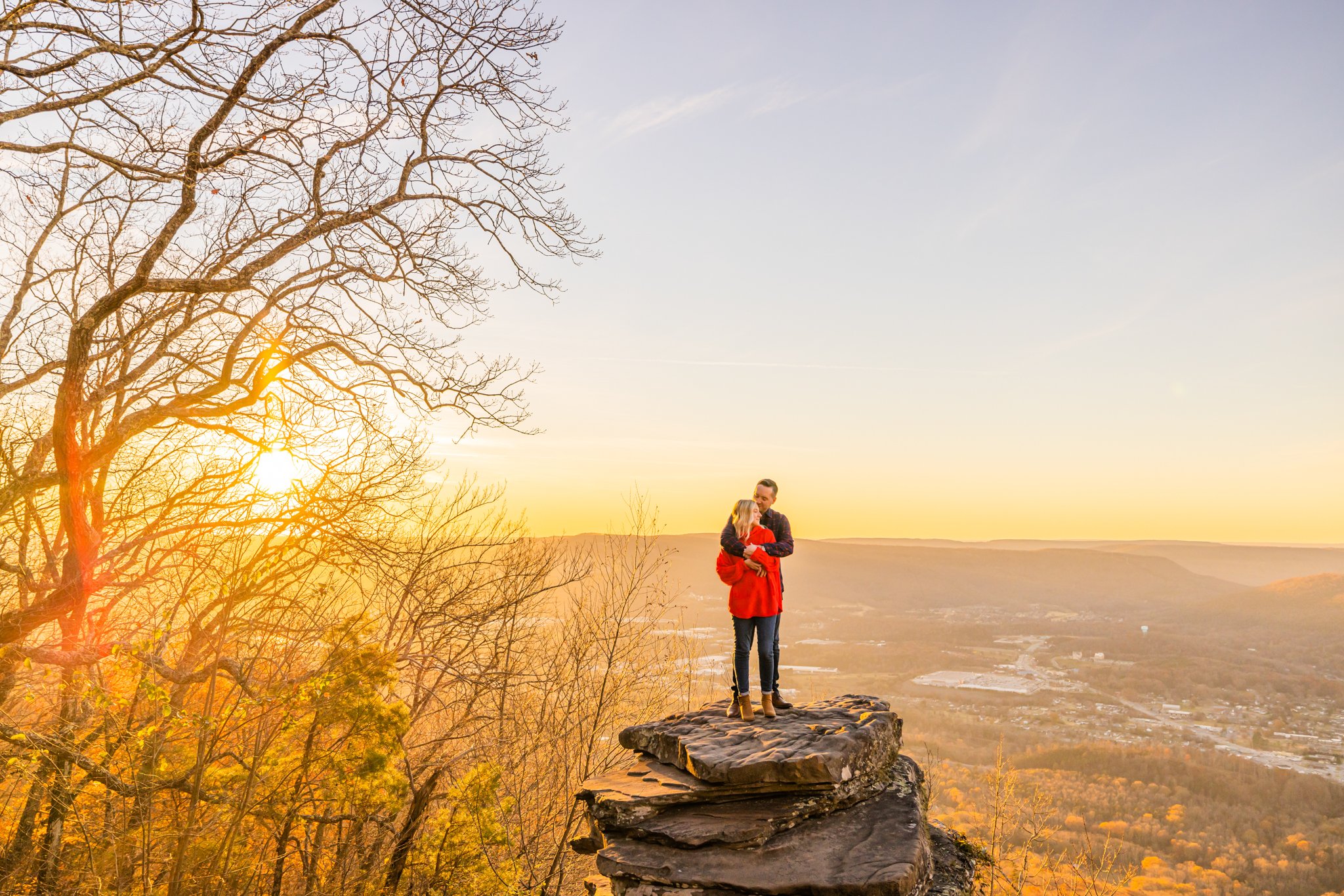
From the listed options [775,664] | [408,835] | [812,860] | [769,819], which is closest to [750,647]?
[775,664]

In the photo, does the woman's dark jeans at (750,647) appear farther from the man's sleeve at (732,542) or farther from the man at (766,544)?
the man's sleeve at (732,542)

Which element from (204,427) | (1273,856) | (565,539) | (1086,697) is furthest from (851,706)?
(1086,697)

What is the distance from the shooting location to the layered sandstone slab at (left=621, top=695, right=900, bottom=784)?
17.6 feet

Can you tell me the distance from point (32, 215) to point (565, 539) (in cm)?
931

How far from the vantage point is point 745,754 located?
5617 millimetres

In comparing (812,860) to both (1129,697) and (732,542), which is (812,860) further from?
(1129,697)

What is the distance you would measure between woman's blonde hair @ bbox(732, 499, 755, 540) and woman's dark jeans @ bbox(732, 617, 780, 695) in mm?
870

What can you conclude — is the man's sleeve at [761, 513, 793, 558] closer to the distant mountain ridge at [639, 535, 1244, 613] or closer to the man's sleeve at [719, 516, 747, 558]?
the man's sleeve at [719, 516, 747, 558]

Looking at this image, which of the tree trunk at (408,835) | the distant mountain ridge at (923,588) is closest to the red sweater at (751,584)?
the tree trunk at (408,835)

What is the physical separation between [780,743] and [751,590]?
138 centimetres

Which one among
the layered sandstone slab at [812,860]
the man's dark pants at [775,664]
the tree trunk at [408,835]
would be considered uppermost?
the man's dark pants at [775,664]

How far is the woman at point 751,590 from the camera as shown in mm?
6039

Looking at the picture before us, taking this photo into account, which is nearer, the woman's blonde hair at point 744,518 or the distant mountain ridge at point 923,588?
the woman's blonde hair at point 744,518

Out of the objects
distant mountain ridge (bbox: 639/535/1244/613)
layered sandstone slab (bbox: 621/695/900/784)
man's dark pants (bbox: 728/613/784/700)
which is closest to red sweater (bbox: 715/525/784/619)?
man's dark pants (bbox: 728/613/784/700)
